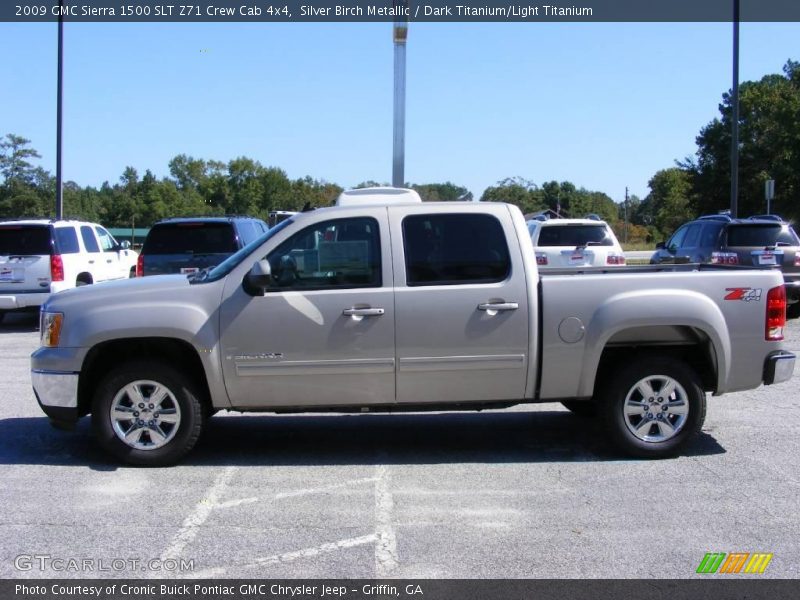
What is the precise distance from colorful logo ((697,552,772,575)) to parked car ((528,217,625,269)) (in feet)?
36.8

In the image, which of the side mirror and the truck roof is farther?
the truck roof

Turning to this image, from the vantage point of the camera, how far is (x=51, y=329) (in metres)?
6.30

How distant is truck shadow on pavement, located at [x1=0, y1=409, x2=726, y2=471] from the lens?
6586 millimetres

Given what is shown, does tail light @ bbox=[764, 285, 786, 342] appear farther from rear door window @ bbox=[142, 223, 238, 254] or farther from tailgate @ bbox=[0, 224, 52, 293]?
tailgate @ bbox=[0, 224, 52, 293]

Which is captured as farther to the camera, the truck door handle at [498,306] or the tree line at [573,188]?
the tree line at [573,188]

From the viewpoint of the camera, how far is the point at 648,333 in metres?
6.41

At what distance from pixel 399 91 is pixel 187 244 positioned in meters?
4.09

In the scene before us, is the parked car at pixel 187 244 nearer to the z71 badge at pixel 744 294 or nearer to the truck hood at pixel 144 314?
the truck hood at pixel 144 314

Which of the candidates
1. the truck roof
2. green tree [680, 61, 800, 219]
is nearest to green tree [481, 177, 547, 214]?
green tree [680, 61, 800, 219]

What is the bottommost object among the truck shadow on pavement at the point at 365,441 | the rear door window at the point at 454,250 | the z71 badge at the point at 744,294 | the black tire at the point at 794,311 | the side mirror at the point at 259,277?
the truck shadow on pavement at the point at 365,441

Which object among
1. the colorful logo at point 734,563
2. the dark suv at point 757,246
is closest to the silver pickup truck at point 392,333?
the colorful logo at point 734,563

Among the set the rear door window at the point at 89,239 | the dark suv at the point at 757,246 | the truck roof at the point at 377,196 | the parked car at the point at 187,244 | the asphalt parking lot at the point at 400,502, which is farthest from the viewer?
the rear door window at the point at 89,239

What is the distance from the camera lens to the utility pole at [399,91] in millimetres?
13172

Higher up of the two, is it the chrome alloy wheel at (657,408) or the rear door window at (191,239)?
the rear door window at (191,239)
